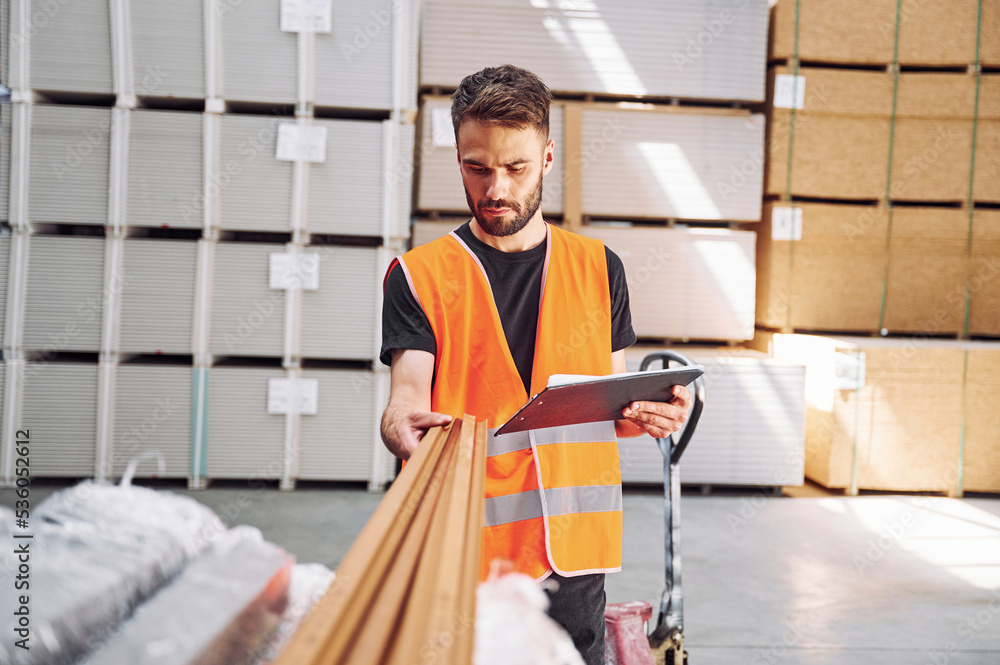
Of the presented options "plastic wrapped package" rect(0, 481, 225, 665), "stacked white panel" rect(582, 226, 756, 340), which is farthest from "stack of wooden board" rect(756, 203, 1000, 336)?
"plastic wrapped package" rect(0, 481, 225, 665)

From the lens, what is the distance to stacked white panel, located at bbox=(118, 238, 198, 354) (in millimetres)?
4527

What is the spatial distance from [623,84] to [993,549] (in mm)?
3772

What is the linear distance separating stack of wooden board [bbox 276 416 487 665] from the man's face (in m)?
0.86

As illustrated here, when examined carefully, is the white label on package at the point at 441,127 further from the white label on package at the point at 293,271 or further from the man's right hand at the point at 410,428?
the man's right hand at the point at 410,428

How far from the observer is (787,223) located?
5.26 metres

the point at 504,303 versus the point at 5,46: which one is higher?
the point at 5,46

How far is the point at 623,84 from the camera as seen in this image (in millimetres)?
5066

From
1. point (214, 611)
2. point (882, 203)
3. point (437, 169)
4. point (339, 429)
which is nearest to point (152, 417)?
point (339, 429)

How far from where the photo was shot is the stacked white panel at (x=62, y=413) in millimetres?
4477

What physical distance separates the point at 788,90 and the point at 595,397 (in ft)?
15.6

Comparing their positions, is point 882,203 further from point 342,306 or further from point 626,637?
point 626,637

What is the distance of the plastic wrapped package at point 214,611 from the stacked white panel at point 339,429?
404 cm

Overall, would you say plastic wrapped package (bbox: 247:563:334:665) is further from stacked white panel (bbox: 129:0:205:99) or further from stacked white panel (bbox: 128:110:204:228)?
stacked white panel (bbox: 129:0:205:99)

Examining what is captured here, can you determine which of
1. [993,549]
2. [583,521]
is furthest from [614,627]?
[993,549]
